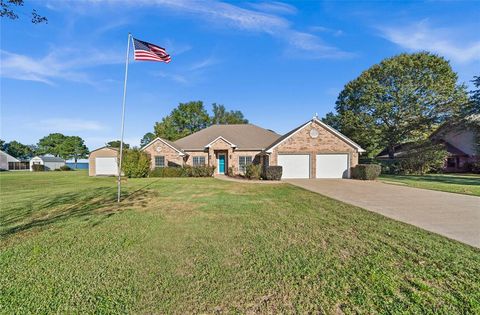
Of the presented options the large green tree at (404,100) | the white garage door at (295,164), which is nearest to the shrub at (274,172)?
the white garage door at (295,164)

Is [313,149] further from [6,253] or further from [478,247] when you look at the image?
[6,253]

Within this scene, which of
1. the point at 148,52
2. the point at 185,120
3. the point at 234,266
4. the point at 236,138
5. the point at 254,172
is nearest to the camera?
the point at 234,266

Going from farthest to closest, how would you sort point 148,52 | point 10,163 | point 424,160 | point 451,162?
point 10,163 → point 451,162 → point 424,160 → point 148,52

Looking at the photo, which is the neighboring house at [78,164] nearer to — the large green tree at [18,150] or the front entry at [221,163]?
the large green tree at [18,150]

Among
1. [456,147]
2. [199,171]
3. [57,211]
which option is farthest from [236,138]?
[456,147]

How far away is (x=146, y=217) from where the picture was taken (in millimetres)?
7078

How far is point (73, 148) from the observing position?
232 feet

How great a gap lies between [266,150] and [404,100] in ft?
70.9

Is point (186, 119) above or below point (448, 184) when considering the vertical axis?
above

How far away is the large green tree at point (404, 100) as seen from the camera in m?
27.6

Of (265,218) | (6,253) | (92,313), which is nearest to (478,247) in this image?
(265,218)

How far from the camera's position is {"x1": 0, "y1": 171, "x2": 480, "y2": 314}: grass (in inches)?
112

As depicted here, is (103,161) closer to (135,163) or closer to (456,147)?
(135,163)

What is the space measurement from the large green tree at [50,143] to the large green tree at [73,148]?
→ 2.58m
